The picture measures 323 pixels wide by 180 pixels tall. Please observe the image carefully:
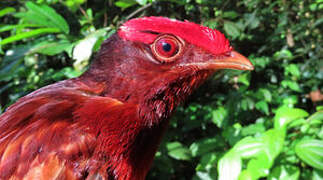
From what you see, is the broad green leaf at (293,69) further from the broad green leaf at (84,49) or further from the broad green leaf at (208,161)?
the broad green leaf at (84,49)

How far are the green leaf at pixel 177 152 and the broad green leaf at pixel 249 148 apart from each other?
675 mm

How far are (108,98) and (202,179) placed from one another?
1.22 metres

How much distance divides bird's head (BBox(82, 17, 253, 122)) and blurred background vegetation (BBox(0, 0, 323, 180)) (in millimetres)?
219

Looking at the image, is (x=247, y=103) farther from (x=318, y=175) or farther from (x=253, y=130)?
(x=318, y=175)

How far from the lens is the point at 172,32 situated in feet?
3.03

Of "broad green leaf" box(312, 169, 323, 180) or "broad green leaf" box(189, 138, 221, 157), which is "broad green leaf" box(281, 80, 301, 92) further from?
"broad green leaf" box(312, 169, 323, 180)

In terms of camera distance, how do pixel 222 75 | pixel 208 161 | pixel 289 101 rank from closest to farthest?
1. pixel 208 161
2. pixel 222 75
3. pixel 289 101

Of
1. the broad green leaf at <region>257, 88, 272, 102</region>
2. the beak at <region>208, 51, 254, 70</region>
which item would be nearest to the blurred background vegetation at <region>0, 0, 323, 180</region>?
the broad green leaf at <region>257, 88, 272, 102</region>

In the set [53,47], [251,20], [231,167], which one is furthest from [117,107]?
[251,20]

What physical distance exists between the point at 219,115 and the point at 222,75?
0.94 feet

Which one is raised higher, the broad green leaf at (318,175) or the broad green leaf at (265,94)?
the broad green leaf at (265,94)

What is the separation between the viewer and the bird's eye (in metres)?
0.92

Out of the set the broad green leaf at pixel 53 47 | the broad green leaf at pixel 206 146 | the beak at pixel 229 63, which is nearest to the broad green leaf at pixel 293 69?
the broad green leaf at pixel 206 146

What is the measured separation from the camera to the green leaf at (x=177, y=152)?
1.99m
